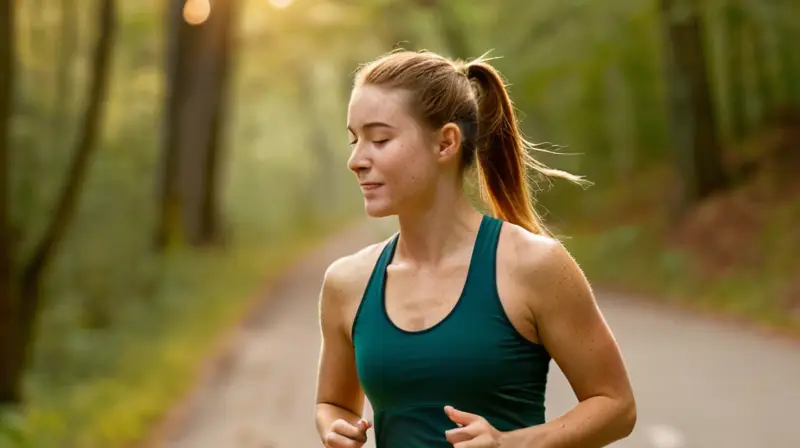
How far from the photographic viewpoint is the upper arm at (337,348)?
2.74 m

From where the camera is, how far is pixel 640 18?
25016mm

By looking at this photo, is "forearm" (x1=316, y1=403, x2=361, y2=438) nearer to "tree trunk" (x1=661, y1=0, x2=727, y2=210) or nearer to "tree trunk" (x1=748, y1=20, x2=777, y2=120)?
"tree trunk" (x1=661, y1=0, x2=727, y2=210)

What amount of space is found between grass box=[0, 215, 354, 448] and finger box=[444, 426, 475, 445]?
6.99m

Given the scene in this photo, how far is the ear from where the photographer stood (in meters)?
2.64

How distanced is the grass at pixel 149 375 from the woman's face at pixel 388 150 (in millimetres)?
6850

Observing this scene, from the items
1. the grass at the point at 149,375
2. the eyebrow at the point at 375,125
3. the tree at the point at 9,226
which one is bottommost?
the grass at the point at 149,375

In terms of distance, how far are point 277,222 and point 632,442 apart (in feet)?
108

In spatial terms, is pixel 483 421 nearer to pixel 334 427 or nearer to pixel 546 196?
pixel 334 427

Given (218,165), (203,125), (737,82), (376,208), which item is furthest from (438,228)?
(737,82)

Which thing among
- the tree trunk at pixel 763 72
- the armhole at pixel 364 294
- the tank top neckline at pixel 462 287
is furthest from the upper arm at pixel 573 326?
the tree trunk at pixel 763 72

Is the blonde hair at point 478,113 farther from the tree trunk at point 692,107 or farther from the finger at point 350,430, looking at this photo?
the tree trunk at point 692,107

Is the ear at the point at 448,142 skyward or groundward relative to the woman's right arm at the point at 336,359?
skyward

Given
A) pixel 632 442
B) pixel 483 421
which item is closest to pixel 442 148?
pixel 483 421

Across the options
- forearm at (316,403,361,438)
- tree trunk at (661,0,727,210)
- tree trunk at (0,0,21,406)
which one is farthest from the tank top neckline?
tree trunk at (661,0,727,210)
